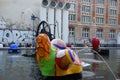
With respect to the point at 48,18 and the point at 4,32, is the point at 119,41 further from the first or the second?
the point at 4,32

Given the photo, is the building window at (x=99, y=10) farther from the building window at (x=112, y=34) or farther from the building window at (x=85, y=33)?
the building window at (x=85, y=33)

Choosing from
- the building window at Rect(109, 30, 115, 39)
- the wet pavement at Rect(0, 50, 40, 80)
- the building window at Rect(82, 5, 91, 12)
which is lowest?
Answer: the wet pavement at Rect(0, 50, 40, 80)

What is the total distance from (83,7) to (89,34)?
24.4ft

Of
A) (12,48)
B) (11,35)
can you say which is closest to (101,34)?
(11,35)

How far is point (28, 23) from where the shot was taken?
225ft

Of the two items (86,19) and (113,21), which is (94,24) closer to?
(86,19)

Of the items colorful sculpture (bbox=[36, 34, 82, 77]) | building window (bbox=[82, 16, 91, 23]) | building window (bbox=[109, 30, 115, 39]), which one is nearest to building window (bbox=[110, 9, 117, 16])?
building window (bbox=[109, 30, 115, 39])

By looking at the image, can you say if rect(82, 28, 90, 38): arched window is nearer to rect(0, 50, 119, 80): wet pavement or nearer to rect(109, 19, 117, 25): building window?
rect(109, 19, 117, 25): building window

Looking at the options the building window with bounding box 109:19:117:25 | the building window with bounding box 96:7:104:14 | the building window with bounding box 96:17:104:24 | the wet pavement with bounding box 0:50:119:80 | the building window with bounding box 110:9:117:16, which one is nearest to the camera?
the wet pavement with bounding box 0:50:119:80

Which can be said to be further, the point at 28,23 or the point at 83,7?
the point at 83,7

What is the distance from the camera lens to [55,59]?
8.56m

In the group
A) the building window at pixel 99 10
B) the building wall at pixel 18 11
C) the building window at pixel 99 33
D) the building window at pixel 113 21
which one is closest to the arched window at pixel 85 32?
the building window at pixel 99 33

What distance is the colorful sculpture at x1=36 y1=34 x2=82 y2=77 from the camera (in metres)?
8.39

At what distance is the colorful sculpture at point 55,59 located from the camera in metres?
8.39
